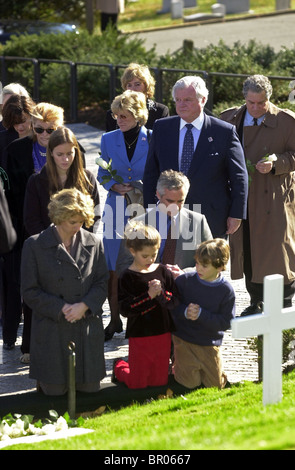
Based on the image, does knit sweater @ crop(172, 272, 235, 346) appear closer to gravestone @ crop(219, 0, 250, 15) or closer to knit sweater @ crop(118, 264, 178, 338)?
knit sweater @ crop(118, 264, 178, 338)

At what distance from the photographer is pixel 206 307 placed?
771 cm

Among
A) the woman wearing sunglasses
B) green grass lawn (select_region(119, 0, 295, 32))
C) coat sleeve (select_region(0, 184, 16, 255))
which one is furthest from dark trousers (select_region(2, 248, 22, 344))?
green grass lawn (select_region(119, 0, 295, 32))

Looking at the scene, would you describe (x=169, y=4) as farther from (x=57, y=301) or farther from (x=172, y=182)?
(x=57, y=301)

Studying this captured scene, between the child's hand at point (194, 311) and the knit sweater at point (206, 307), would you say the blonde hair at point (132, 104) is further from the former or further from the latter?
the child's hand at point (194, 311)

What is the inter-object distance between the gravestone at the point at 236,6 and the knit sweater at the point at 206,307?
3991cm

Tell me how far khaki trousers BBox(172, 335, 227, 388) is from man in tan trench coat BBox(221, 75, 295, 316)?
158 centimetres

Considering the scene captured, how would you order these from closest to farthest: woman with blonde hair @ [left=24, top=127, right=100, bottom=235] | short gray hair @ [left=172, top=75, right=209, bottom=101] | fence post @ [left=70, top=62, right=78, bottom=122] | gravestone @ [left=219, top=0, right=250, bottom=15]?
woman with blonde hair @ [left=24, top=127, right=100, bottom=235] → short gray hair @ [left=172, top=75, right=209, bottom=101] → fence post @ [left=70, top=62, right=78, bottom=122] → gravestone @ [left=219, top=0, right=250, bottom=15]

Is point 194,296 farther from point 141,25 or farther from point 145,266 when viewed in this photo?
point 141,25

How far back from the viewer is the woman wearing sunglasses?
852 cm

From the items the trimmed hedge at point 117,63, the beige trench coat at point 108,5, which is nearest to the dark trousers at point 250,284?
the trimmed hedge at point 117,63

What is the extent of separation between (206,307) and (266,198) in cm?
208

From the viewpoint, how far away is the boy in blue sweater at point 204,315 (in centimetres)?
760

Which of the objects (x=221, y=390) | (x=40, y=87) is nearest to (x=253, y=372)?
(x=221, y=390)

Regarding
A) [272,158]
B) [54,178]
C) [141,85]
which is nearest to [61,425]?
[54,178]
